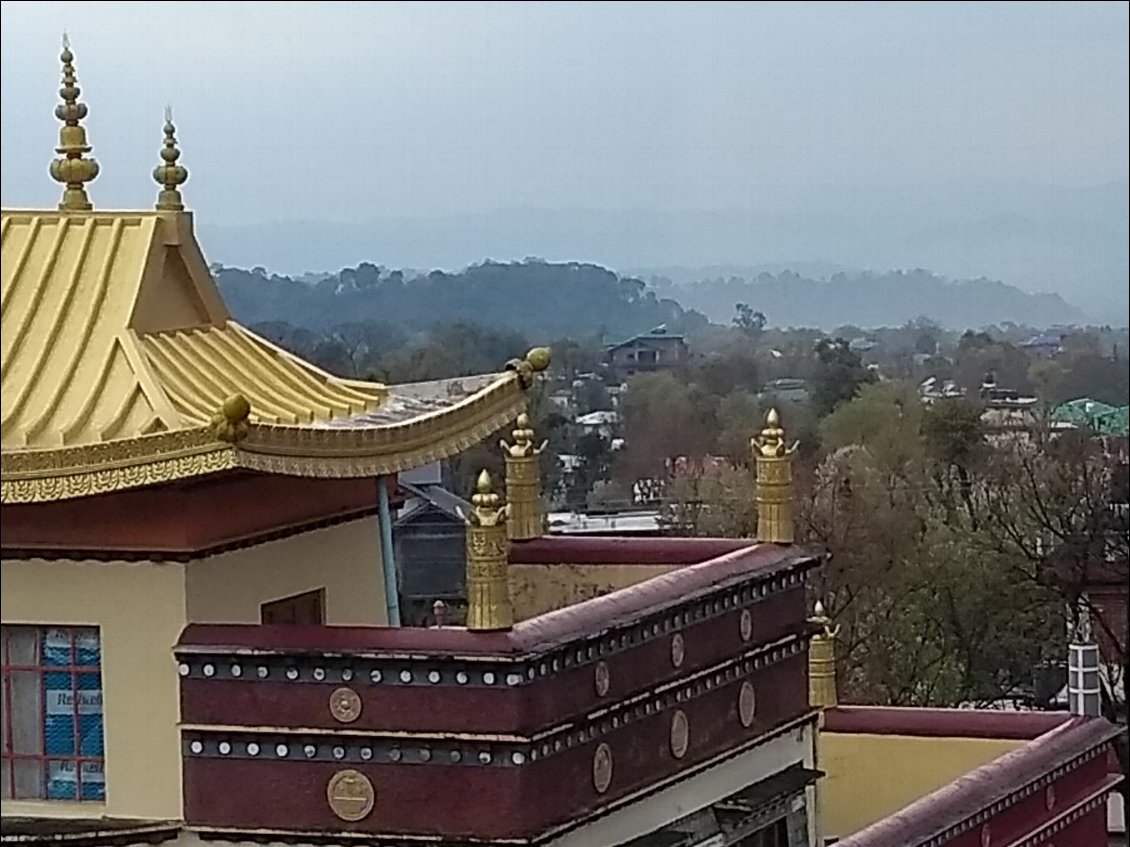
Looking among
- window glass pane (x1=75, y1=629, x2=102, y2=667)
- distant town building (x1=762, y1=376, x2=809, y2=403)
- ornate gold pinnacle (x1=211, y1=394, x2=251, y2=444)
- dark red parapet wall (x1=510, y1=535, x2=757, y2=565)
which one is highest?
ornate gold pinnacle (x1=211, y1=394, x2=251, y2=444)

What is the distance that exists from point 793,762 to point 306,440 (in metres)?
2.75

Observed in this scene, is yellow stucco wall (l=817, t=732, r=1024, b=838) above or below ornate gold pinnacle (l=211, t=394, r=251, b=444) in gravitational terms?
below

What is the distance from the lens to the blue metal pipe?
26.5ft

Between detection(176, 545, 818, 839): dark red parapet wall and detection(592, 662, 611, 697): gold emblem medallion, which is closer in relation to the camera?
detection(176, 545, 818, 839): dark red parapet wall

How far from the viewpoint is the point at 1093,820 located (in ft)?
33.4

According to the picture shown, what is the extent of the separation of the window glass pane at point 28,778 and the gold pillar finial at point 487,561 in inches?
56.7

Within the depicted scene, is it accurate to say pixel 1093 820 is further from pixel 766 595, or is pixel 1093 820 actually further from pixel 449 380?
pixel 449 380

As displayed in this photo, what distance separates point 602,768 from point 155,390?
70.6 inches

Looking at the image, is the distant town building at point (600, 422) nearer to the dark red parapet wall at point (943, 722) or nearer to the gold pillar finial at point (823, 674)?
the gold pillar finial at point (823, 674)

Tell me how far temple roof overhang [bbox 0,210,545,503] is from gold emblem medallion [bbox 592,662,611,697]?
0.93m

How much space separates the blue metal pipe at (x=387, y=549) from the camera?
26.5ft

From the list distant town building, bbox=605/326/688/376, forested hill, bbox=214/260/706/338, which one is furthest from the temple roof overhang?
distant town building, bbox=605/326/688/376

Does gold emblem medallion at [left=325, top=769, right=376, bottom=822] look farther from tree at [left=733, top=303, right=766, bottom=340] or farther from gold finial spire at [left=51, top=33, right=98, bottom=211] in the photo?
tree at [left=733, top=303, right=766, bottom=340]

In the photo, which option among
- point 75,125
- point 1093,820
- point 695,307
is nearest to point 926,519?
point 695,307
